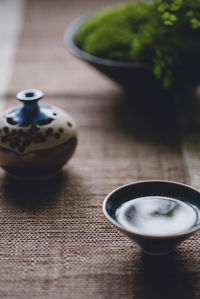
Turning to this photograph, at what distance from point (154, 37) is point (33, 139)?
1.29 feet

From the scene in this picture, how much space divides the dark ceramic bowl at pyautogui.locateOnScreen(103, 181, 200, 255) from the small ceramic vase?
21cm

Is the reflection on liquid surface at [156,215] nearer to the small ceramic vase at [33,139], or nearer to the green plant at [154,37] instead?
the small ceramic vase at [33,139]

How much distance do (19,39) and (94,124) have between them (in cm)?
74

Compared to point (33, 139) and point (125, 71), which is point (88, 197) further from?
point (125, 71)

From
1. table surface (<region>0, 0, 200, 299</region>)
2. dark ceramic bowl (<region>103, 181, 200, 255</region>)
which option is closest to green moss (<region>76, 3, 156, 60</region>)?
table surface (<region>0, 0, 200, 299</region>)

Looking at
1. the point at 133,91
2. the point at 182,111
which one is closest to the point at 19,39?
the point at 133,91

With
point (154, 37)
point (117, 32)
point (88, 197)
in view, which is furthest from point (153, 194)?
point (117, 32)

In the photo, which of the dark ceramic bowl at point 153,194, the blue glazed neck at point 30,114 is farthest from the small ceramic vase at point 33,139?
the dark ceramic bowl at point 153,194

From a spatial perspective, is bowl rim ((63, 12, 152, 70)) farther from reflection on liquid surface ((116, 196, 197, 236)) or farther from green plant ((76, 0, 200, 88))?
reflection on liquid surface ((116, 196, 197, 236))

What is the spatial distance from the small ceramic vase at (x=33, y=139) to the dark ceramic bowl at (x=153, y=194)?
21 cm

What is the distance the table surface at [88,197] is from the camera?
0.64m

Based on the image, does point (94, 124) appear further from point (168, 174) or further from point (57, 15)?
point (57, 15)

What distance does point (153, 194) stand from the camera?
730mm

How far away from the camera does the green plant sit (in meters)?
0.95
